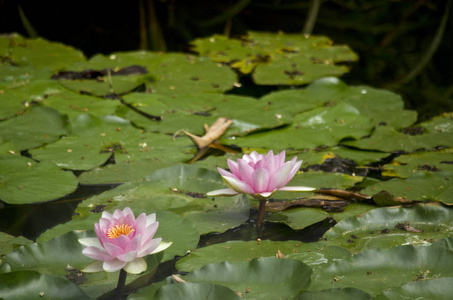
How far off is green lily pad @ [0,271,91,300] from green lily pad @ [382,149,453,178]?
1371mm

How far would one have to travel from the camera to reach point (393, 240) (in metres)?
1.57

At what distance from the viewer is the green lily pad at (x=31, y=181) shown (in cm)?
184

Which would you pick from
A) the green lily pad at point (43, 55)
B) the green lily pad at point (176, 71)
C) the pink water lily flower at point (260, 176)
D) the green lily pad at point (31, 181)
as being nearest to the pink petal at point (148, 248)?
the pink water lily flower at point (260, 176)

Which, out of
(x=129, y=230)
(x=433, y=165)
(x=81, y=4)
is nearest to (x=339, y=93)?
(x=433, y=165)

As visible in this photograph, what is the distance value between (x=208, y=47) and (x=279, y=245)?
2875mm

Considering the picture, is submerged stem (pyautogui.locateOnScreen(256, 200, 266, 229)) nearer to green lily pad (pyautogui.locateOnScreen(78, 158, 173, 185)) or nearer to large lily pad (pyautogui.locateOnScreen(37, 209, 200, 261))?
large lily pad (pyautogui.locateOnScreen(37, 209, 200, 261))

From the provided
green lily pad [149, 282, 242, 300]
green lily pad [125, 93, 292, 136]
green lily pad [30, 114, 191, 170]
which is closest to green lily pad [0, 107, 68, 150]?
green lily pad [30, 114, 191, 170]

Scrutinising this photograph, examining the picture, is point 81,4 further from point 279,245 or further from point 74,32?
point 279,245

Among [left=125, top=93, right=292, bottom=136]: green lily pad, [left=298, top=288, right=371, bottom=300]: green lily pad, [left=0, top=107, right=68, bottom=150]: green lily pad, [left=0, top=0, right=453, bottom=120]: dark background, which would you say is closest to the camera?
[left=298, top=288, right=371, bottom=300]: green lily pad

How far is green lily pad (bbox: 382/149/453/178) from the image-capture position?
82.5 inches

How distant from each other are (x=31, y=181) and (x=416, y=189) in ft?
4.80

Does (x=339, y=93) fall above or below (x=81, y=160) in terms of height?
above

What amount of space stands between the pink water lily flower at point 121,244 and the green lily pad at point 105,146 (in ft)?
2.93

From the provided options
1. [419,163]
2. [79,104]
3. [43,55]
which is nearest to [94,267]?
[419,163]
